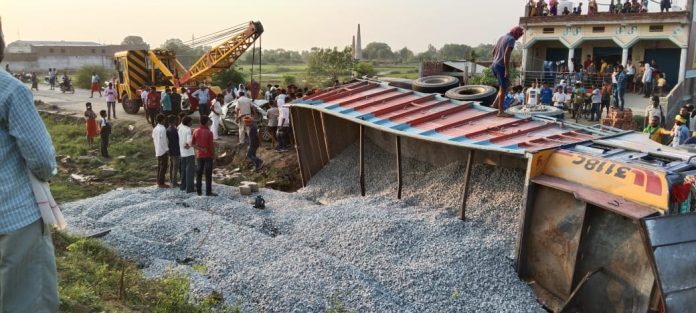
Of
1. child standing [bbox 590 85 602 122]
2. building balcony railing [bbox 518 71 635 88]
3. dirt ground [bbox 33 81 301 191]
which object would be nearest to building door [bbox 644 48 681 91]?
building balcony railing [bbox 518 71 635 88]

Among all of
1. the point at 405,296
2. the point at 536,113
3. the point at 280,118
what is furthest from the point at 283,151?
the point at 405,296

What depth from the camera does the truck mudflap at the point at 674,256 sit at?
504cm

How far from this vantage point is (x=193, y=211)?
8.93m

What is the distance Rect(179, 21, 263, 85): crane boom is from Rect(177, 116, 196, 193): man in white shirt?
11098mm

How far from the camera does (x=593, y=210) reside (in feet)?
19.7

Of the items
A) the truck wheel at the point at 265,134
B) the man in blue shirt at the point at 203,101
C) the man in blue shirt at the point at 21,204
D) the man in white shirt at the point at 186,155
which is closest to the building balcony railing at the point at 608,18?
the truck wheel at the point at 265,134

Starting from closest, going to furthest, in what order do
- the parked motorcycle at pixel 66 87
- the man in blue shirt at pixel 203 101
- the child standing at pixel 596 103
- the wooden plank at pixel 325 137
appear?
the wooden plank at pixel 325 137 < the man in blue shirt at pixel 203 101 < the child standing at pixel 596 103 < the parked motorcycle at pixel 66 87

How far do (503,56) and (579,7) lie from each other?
729 inches

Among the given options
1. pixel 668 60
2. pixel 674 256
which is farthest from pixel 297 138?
pixel 668 60

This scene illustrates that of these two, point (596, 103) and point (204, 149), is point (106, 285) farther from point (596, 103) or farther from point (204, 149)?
point (596, 103)

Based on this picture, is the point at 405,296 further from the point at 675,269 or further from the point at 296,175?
the point at 296,175

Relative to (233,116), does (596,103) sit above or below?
above

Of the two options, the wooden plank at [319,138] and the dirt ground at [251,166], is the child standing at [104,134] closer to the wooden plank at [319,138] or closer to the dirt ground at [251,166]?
the dirt ground at [251,166]

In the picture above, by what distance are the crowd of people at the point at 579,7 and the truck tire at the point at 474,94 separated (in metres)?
15.8
